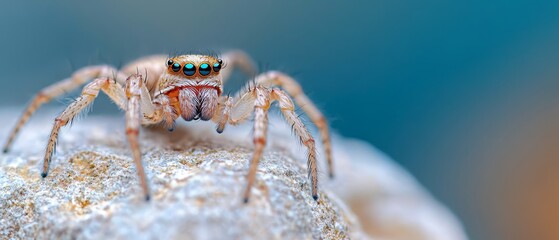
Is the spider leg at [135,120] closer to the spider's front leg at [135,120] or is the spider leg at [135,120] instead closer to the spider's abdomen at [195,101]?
the spider's front leg at [135,120]

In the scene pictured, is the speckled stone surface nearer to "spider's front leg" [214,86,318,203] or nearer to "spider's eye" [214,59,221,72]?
"spider's front leg" [214,86,318,203]

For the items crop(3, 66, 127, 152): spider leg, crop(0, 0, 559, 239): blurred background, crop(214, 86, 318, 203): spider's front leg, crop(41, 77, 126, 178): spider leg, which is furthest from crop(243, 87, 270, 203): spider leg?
crop(0, 0, 559, 239): blurred background

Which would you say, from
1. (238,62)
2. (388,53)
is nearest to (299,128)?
(238,62)

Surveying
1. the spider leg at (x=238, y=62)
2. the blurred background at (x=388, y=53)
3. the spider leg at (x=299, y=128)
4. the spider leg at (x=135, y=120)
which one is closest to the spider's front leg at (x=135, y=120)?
the spider leg at (x=135, y=120)

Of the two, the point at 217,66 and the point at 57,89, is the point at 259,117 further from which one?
the point at 57,89

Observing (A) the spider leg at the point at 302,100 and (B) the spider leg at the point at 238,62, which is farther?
(B) the spider leg at the point at 238,62
